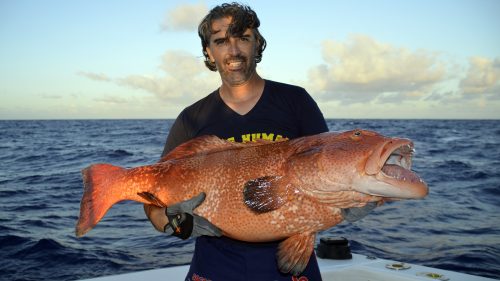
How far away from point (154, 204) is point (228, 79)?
3.55 feet

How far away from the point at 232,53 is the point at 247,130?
23.1 inches

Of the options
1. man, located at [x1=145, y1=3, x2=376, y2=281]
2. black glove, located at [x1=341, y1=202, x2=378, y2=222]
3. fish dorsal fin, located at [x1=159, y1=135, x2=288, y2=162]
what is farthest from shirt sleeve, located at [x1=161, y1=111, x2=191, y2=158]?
black glove, located at [x1=341, y1=202, x2=378, y2=222]

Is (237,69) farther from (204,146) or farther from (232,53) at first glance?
(204,146)

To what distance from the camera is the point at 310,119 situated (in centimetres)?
322

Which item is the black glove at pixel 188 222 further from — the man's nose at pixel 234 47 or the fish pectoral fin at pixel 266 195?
the man's nose at pixel 234 47

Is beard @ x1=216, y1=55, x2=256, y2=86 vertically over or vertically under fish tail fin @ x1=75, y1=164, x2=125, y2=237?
over

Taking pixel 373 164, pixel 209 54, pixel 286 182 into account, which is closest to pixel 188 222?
pixel 286 182

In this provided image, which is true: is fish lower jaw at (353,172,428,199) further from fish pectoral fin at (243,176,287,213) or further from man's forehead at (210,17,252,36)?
man's forehead at (210,17,252,36)

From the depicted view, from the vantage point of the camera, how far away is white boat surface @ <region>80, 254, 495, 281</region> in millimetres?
5059

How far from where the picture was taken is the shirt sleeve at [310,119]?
3188mm

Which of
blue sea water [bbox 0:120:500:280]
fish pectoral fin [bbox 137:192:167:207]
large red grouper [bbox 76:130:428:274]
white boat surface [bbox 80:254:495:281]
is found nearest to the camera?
large red grouper [bbox 76:130:428:274]

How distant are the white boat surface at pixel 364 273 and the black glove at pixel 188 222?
2.34 meters

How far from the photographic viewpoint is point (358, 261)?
581cm

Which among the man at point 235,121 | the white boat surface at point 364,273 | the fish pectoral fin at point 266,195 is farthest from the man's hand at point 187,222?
the white boat surface at point 364,273
